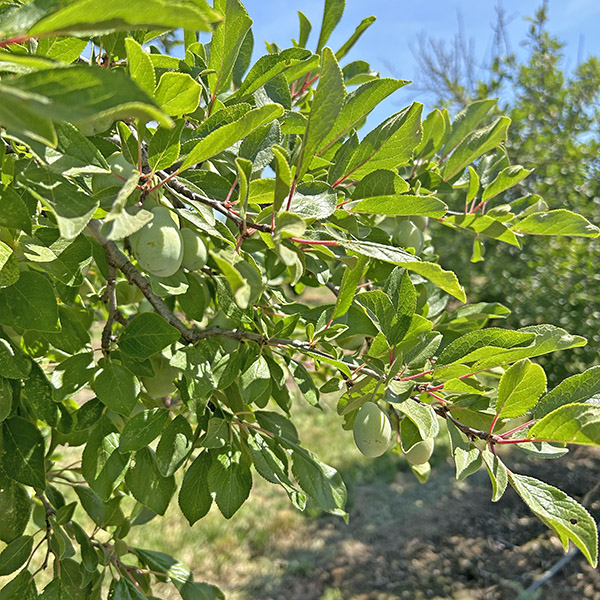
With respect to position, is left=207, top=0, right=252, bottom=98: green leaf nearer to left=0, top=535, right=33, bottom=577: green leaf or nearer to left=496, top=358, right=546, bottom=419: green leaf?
left=496, top=358, right=546, bottom=419: green leaf

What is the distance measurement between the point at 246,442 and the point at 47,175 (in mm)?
439

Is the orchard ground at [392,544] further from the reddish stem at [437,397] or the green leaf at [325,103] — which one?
the green leaf at [325,103]

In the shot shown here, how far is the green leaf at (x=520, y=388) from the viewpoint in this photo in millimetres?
562

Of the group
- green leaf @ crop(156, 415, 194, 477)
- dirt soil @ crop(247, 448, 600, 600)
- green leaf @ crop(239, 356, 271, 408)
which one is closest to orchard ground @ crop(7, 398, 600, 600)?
dirt soil @ crop(247, 448, 600, 600)

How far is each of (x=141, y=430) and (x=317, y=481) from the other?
22 cm

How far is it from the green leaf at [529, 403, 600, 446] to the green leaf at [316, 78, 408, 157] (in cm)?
32

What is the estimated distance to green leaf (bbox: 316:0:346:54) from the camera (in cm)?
73

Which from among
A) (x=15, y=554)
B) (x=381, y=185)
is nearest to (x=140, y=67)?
(x=381, y=185)

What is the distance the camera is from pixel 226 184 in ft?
1.97

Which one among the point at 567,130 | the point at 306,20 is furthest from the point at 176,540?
the point at 567,130

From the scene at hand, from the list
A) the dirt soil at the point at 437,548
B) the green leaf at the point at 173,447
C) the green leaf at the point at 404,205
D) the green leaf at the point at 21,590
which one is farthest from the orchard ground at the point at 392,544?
the green leaf at the point at 404,205

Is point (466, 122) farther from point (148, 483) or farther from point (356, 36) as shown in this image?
point (148, 483)

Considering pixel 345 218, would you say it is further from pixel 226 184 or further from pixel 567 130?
pixel 567 130

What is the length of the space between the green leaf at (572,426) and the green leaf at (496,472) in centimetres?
5
